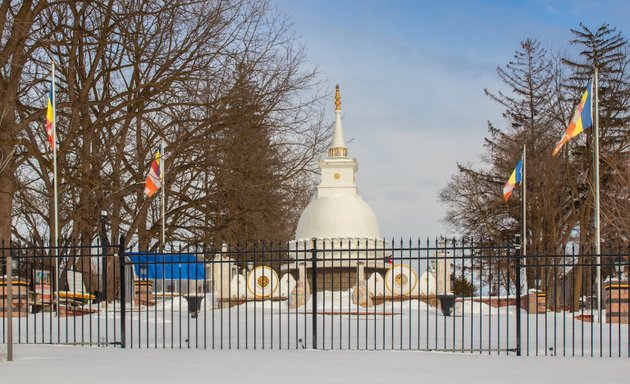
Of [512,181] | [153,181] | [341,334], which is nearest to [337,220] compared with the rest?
[512,181]

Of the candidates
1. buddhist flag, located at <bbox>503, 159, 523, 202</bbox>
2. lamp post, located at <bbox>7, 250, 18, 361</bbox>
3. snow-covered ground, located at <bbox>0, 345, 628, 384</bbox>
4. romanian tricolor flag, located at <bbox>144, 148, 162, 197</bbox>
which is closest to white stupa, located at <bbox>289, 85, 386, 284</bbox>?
buddhist flag, located at <bbox>503, 159, 523, 202</bbox>

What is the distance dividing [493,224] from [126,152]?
20.4 metres

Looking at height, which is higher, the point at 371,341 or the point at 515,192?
the point at 515,192

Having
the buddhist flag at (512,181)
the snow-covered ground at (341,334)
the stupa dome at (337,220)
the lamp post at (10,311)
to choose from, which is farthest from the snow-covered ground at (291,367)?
the stupa dome at (337,220)

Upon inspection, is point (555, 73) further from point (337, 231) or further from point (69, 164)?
point (69, 164)

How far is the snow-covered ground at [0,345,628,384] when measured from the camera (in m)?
11.5

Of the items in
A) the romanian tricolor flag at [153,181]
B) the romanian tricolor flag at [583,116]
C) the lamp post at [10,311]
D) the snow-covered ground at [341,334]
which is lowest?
the snow-covered ground at [341,334]

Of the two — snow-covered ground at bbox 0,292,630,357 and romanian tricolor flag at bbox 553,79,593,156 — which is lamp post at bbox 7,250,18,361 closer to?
snow-covered ground at bbox 0,292,630,357

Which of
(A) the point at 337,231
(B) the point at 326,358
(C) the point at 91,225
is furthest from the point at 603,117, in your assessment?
(B) the point at 326,358

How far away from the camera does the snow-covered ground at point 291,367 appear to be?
11.5 metres

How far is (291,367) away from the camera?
1263 centimetres

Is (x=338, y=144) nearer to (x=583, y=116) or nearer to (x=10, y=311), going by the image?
(x=583, y=116)

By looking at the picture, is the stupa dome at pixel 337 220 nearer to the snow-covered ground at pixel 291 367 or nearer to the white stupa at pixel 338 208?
the white stupa at pixel 338 208

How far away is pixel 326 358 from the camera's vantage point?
13766 millimetres
